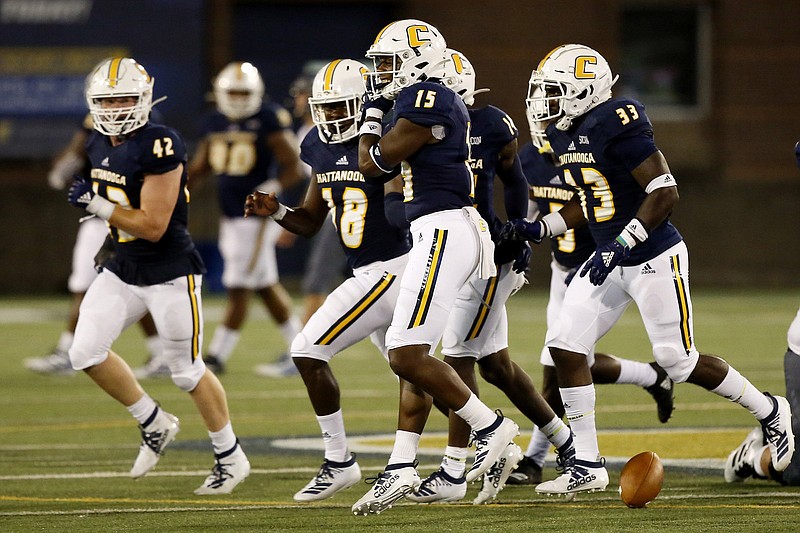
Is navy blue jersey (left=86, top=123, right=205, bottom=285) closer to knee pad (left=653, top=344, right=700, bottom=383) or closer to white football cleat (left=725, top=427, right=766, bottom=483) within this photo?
knee pad (left=653, top=344, right=700, bottom=383)

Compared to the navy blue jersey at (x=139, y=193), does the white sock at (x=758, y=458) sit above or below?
below

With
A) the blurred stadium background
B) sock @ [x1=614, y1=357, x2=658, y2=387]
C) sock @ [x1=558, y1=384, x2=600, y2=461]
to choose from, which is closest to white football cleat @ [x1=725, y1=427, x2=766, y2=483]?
sock @ [x1=558, y1=384, x2=600, y2=461]

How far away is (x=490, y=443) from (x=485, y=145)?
120 cm

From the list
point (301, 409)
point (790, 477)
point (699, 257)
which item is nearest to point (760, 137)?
point (699, 257)

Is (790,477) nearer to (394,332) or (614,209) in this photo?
(614,209)

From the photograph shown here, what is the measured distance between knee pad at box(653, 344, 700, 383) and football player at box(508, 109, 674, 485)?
54cm

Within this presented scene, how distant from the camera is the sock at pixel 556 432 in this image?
5879 mm

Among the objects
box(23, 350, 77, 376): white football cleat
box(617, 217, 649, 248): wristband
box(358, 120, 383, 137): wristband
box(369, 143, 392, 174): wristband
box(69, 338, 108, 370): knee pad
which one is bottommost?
box(23, 350, 77, 376): white football cleat

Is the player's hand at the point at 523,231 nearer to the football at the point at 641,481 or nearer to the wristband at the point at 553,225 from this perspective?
the wristband at the point at 553,225

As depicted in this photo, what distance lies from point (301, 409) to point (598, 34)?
11.2 meters

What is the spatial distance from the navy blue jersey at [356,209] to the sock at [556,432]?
894mm

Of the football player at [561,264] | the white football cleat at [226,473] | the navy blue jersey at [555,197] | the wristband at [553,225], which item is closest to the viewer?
the wristband at [553,225]

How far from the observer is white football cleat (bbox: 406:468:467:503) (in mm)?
5559

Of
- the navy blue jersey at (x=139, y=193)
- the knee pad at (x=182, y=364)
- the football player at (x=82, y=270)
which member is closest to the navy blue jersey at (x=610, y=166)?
the navy blue jersey at (x=139, y=193)
